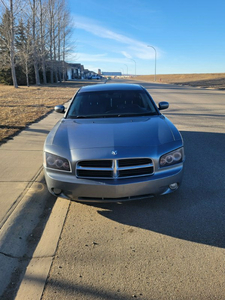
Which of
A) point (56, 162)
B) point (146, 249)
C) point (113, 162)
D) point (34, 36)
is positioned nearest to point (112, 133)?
point (113, 162)

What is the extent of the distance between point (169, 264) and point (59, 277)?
101 centimetres

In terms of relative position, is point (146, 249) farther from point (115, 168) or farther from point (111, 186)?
point (115, 168)

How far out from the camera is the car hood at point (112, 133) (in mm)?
3205

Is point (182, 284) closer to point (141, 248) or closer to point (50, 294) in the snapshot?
point (141, 248)

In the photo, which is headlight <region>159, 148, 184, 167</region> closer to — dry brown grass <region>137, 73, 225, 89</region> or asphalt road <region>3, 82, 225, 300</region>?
asphalt road <region>3, 82, 225, 300</region>

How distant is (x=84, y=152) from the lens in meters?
3.07

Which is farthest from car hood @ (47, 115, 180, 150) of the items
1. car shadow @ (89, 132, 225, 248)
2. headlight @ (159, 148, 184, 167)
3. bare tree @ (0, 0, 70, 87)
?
bare tree @ (0, 0, 70, 87)

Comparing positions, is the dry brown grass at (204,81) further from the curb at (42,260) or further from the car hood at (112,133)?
the curb at (42,260)

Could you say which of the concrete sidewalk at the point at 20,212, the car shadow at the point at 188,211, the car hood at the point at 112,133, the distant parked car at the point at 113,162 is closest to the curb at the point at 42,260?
the concrete sidewalk at the point at 20,212

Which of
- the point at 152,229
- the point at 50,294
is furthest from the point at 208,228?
the point at 50,294

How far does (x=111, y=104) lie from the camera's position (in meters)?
4.62

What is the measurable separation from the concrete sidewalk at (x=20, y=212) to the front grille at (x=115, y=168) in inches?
→ 28.7

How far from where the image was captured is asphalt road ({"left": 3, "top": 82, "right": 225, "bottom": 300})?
2129 millimetres

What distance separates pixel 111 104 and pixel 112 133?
1313 mm
